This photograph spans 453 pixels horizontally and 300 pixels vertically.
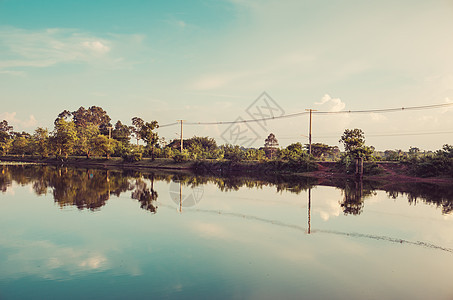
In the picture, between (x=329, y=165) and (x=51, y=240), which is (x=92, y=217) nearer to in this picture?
(x=51, y=240)

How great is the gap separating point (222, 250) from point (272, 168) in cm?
3490

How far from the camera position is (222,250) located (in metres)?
8.88

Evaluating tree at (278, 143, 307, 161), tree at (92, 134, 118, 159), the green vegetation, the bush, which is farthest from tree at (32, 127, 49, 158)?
Result: tree at (278, 143, 307, 161)

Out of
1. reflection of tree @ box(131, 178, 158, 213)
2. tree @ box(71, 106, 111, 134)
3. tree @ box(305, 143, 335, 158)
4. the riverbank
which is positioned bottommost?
reflection of tree @ box(131, 178, 158, 213)

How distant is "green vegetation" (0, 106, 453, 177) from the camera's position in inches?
1323

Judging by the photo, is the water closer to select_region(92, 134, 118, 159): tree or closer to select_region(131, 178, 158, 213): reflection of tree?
select_region(131, 178, 158, 213): reflection of tree

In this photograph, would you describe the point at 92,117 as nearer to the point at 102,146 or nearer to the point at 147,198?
the point at 102,146

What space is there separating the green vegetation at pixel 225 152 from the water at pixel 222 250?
739 inches

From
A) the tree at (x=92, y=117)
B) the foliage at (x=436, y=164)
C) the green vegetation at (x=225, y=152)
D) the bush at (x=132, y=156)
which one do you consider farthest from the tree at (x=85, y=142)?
the foliage at (x=436, y=164)

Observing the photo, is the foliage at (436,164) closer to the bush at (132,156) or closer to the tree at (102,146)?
the bush at (132,156)

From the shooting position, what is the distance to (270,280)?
6.81 meters

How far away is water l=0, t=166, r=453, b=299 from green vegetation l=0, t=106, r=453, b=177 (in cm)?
1878

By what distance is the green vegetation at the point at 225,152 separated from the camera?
110 ft

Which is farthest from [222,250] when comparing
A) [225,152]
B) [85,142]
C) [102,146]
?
[85,142]
